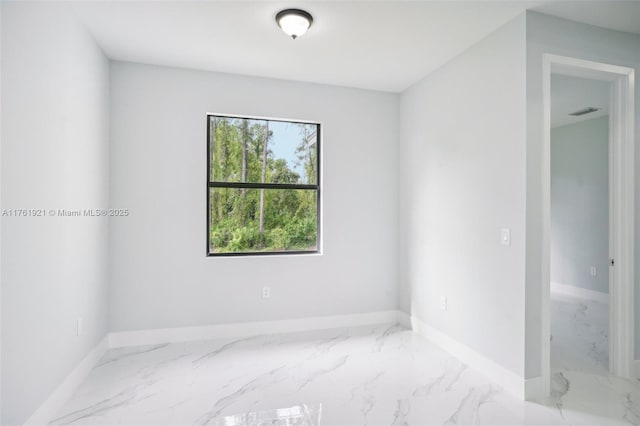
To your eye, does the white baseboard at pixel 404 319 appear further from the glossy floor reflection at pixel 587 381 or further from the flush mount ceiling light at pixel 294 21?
the flush mount ceiling light at pixel 294 21

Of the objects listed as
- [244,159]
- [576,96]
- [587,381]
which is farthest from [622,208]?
[244,159]

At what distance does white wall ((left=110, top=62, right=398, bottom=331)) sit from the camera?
11.2 ft

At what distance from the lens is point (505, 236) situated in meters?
2.65

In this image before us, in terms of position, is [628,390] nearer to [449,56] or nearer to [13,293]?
[449,56]

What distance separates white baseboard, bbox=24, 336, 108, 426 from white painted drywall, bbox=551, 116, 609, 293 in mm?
6106

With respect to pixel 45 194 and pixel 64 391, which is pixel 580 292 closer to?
pixel 64 391

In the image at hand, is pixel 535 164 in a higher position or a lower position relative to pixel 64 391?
higher

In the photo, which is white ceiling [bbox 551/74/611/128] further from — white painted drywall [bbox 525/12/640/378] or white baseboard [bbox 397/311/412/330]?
white baseboard [bbox 397/311/412/330]

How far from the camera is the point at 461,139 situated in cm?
315

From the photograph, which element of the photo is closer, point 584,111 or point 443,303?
point 443,303

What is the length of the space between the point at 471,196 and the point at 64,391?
3.21m

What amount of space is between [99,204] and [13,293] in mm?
1407

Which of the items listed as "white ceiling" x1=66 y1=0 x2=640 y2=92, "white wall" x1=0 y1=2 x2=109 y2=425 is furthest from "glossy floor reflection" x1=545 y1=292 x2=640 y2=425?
"white wall" x1=0 y1=2 x2=109 y2=425

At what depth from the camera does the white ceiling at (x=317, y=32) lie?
8.07 feet
